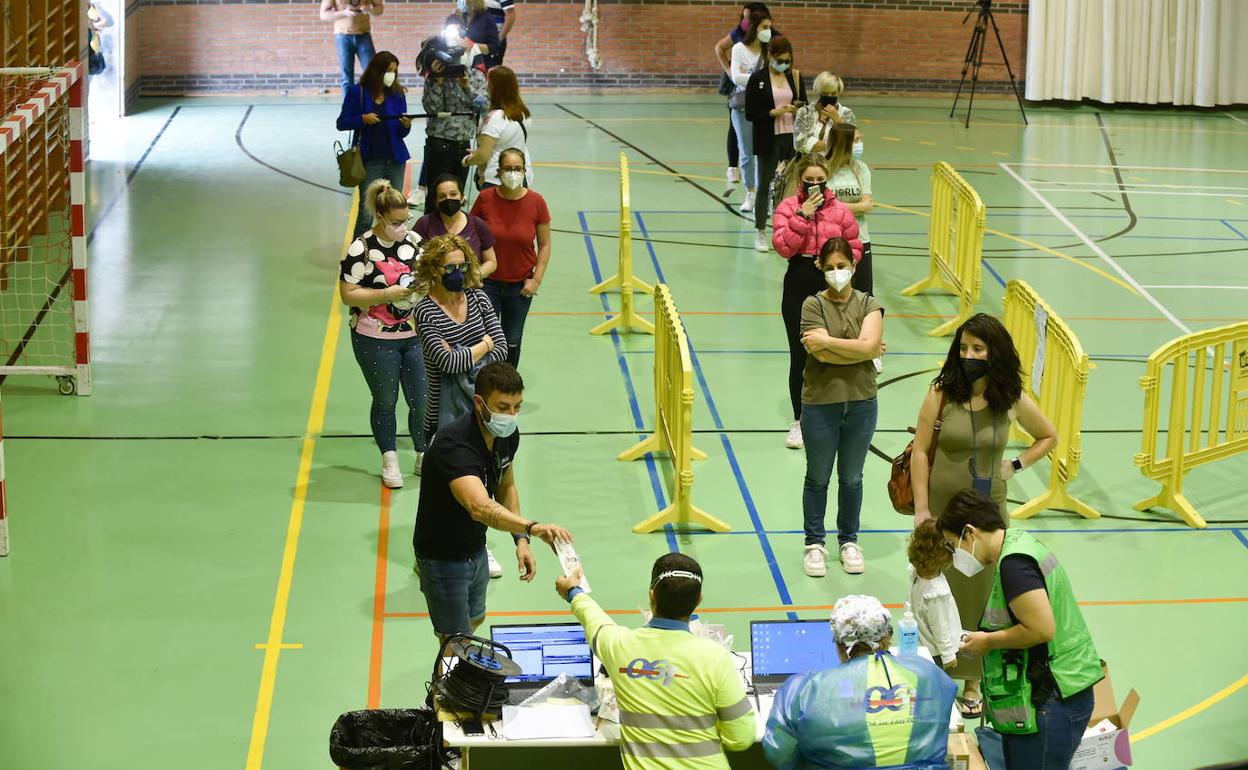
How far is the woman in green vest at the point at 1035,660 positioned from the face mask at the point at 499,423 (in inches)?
81.5

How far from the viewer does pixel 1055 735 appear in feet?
19.3

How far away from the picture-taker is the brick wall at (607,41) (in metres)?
24.4

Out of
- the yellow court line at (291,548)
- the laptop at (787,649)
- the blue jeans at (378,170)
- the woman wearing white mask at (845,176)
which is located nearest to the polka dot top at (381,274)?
the yellow court line at (291,548)

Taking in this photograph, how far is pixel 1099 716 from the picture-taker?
614cm

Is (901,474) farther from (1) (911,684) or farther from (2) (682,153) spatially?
(2) (682,153)

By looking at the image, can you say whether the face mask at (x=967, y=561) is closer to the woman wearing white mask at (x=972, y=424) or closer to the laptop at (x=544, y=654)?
the woman wearing white mask at (x=972, y=424)

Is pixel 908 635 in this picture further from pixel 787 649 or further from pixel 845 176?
pixel 845 176

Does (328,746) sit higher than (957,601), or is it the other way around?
(957,601)

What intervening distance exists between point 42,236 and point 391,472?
743 centimetres

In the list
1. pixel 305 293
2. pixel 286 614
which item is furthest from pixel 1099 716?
pixel 305 293

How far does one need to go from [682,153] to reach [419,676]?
14194 millimetres

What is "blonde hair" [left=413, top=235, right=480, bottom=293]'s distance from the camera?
8617 millimetres

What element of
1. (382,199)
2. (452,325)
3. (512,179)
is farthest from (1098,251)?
(452,325)

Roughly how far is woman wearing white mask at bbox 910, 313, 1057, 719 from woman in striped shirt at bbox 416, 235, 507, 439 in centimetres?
251
